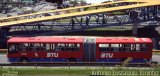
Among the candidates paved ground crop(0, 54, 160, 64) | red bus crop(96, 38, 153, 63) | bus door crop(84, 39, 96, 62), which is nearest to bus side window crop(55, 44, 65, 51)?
bus door crop(84, 39, 96, 62)

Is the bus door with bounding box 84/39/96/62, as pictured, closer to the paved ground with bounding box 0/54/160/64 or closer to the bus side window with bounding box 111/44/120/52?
the bus side window with bounding box 111/44/120/52

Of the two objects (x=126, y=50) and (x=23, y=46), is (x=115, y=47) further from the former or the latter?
(x=23, y=46)

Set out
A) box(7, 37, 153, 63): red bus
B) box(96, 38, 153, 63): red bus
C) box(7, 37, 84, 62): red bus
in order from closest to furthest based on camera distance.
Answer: box(96, 38, 153, 63): red bus < box(7, 37, 153, 63): red bus < box(7, 37, 84, 62): red bus

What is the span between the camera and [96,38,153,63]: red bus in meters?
40.0

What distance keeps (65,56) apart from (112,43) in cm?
522

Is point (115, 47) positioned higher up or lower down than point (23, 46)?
lower down

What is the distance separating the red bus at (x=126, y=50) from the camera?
40.0 m

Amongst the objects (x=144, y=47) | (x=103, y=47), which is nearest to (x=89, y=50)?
(x=103, y=47)

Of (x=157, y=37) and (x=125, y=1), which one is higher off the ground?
(x=125, y=1)

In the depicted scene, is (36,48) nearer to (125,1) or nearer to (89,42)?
(89,42)

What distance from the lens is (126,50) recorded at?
40250mm

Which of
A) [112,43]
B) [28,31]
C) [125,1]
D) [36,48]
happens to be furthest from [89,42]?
[125,1]

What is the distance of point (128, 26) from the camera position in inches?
2596

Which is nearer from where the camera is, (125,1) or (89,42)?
(89,42)
